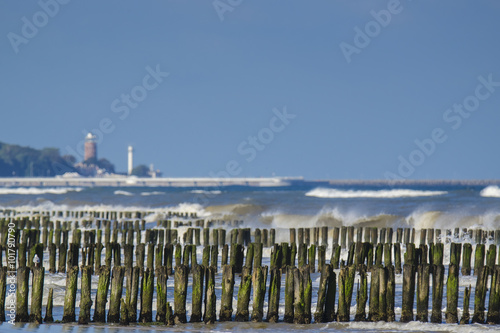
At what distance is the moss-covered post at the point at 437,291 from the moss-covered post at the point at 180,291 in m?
3.01

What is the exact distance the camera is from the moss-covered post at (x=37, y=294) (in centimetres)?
847

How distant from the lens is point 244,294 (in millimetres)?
8945

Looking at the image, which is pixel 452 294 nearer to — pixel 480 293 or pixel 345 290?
pixel 480 293

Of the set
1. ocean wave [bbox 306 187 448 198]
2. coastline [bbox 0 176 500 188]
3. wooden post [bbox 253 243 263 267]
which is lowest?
wooden post [bbox 253 243 263 267]

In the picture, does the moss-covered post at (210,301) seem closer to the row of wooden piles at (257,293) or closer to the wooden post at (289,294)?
the row of wooden piles at (257,293)

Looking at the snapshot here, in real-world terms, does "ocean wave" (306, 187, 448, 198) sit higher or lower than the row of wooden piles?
higher

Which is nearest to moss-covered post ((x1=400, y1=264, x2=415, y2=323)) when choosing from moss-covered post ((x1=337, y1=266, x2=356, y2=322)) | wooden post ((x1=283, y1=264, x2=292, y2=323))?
moss-covered post ((x1=337, y1=266, x2=356, y2=322))

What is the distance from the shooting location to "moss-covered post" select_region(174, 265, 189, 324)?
8.58 m

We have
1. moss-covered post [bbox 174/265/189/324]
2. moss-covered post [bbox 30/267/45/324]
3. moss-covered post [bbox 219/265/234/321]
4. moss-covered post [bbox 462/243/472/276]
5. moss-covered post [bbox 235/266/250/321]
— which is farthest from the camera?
moss-covered post [bbox 462/243/472/276]

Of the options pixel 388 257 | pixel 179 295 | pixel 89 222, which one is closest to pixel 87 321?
pixel 179 295

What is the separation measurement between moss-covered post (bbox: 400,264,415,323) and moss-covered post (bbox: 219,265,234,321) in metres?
2.11

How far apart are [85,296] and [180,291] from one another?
116 centimetres

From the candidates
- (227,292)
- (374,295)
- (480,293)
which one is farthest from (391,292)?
(227,292)

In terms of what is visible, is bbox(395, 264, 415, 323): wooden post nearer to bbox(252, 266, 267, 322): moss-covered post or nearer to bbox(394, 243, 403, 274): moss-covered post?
bbox(252, 266, 267, 322): moss-covered post
